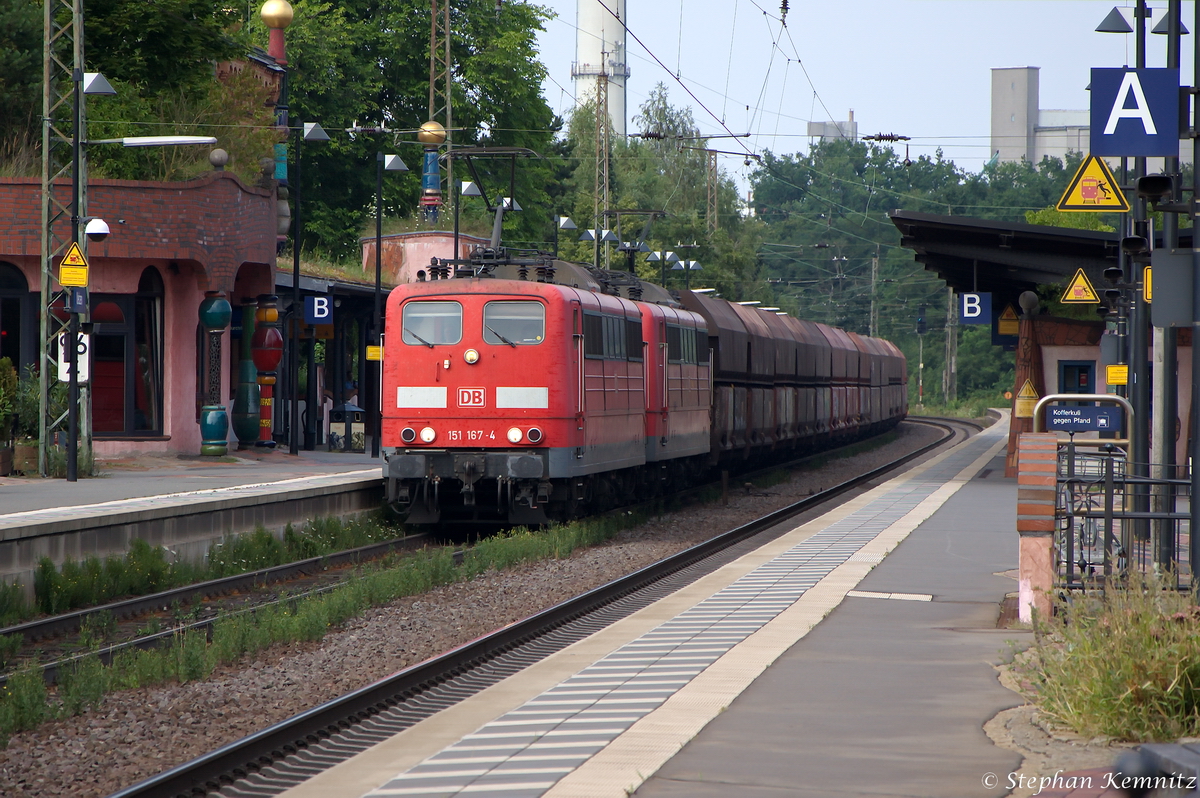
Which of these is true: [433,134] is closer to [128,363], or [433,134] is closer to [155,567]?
[128,363]

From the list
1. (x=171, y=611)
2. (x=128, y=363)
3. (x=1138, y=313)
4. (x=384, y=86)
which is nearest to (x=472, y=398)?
(x=171, y=611)

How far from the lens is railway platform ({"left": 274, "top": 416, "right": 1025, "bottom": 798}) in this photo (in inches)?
258

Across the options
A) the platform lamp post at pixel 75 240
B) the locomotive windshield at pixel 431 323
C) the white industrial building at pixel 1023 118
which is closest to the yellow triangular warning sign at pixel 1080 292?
the locomotive windshield at pixel 431 323

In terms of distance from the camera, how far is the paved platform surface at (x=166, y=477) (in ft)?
60.0

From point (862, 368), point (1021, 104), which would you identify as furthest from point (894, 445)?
point (1021, 104)

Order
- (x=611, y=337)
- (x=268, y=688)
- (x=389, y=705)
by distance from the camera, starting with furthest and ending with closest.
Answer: (x=611, y=337) → (x=268, y=688) → (x=389, y=705)

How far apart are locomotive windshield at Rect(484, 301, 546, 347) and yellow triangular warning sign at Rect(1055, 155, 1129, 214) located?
270 inches

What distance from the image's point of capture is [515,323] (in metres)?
18.8

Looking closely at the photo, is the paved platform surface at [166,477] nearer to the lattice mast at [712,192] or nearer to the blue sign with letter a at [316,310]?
the blue sign with letter a at [316,310]

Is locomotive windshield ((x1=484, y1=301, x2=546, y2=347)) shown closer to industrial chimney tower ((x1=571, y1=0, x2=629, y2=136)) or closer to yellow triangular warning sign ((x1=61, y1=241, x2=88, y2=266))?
yellow triangular warning sign ((x1=61, y1=241, x2=88, y2=266))

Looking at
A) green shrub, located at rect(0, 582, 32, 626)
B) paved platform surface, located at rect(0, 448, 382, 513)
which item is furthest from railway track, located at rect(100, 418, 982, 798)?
paved platform surface, located at rect(0, 448, 382, 513)

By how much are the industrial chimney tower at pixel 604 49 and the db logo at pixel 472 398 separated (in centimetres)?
8246

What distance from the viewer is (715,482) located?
31141mm

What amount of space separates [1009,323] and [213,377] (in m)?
18.7
